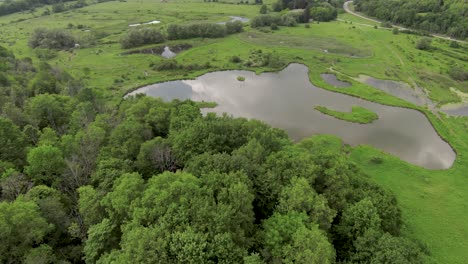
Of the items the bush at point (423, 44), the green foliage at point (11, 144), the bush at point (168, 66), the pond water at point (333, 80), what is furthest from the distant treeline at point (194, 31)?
the green foliage at point (11, 144)

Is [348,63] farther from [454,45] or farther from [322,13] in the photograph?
[322,13]

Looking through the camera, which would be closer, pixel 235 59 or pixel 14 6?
pixel 235 59

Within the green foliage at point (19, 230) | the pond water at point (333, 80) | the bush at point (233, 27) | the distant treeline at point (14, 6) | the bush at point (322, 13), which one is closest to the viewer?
the green foliage at point (19, 230)

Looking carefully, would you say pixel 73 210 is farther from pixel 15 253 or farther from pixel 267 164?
pixel 267 164

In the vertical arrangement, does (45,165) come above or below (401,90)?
above

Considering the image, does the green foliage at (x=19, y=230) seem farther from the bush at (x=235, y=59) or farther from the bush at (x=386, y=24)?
the bush at (x=386, y=24)

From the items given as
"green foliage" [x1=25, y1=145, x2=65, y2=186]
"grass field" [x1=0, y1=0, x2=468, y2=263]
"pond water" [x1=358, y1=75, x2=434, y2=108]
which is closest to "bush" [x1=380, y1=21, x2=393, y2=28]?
"grass field" [x1=0, y1=0, x2=468, y2=263]

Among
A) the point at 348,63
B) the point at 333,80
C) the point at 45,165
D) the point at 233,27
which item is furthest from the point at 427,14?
the point at 45,165
